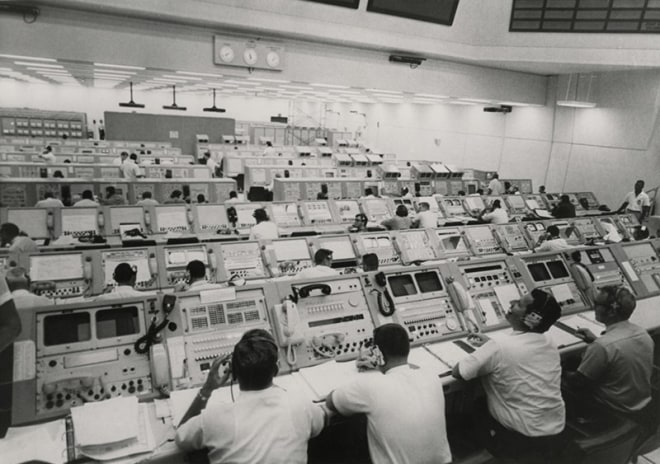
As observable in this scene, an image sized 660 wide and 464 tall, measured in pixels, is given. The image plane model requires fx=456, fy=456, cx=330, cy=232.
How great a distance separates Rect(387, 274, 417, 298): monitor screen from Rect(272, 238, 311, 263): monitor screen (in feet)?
4.57

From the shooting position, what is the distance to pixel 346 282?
2.70 m

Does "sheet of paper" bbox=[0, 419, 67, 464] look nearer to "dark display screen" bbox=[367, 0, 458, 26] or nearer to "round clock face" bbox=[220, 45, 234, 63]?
"round clock face" bbox=[220, 45, 234, 63]

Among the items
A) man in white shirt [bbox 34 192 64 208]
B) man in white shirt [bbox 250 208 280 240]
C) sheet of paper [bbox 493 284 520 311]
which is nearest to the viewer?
sheet of paper [bbox 493 284 520 311]

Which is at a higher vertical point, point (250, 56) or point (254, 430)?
point (250, 56)

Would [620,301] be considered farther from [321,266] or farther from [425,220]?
[425,220]

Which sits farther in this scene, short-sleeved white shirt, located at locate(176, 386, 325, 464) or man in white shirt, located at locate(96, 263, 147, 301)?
man in white shirt, located at locate(96, 263, 147, 301)

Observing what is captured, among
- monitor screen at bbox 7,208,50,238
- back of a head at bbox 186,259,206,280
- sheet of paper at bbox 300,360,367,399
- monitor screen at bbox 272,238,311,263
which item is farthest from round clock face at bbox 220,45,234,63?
sheet of paper at bbox 300,360,367,399

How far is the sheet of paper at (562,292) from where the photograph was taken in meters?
3.36

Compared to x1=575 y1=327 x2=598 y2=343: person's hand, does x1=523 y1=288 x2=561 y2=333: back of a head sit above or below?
above

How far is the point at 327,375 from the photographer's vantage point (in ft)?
7.33

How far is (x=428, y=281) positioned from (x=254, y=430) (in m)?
1.77

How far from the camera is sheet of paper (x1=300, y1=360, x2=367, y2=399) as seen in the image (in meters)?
2.11

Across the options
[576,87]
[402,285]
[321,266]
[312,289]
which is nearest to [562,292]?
[402,285]

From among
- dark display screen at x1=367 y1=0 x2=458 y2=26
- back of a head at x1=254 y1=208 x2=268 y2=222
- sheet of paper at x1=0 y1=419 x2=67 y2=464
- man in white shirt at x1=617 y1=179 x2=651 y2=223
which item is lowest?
sheet of paper at x1=0 y1=419 x2=67 y2=464
